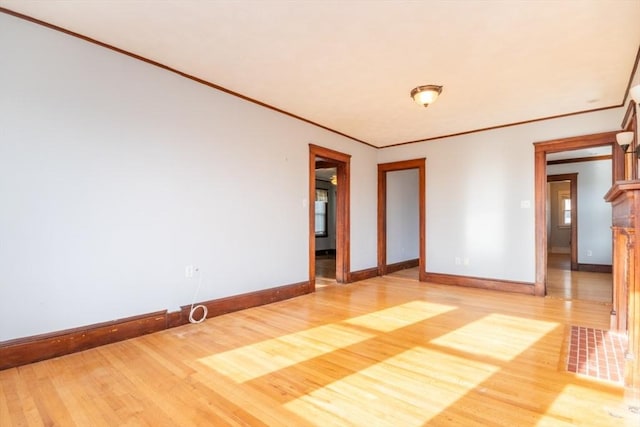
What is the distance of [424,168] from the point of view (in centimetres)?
585

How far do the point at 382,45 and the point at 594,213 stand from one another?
7.08m

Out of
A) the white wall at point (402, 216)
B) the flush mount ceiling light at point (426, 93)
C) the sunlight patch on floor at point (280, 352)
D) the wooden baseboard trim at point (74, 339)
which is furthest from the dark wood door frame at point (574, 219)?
the wooden baseboard trim at point (74, 339)

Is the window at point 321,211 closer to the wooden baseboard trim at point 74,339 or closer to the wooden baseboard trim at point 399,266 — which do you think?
the wooden baseboard trim at point 399,266

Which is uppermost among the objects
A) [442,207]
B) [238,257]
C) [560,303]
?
[442,207]

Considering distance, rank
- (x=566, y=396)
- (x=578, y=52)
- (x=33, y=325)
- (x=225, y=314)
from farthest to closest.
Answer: (x=225, y=314)
(x=578, y=52)
(x=33, y=325)
(x=566, y=396)

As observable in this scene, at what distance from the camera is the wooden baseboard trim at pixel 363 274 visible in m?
5.67

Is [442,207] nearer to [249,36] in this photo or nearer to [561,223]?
[249,36]

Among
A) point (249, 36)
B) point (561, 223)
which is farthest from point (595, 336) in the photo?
point (561, 223)

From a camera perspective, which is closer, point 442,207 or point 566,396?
point 566,396

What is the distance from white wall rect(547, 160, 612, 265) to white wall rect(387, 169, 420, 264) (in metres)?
3.58

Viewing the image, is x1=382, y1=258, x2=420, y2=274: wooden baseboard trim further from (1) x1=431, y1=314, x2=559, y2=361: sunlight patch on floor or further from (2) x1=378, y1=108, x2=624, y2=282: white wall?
(1) x1=431, y1=314, x2=559, y2=361: sunlight patch on floor

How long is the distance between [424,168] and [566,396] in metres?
4.39

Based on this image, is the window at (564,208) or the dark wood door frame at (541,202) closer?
the dark wood door frame at (541,202)

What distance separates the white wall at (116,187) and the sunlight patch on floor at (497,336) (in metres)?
2.35
